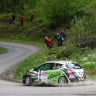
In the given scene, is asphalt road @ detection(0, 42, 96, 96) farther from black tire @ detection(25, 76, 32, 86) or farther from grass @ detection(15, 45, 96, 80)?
grass @ detection(15, 45, 96, 80)

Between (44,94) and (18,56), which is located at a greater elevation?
(18,56)

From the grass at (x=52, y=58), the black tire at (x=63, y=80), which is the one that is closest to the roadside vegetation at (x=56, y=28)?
the grass at (x=52, y=58)

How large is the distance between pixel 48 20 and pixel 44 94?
3601 cm

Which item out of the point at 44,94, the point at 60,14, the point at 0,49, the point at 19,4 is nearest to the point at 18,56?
the point at 0,49

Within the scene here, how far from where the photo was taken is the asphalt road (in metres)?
17.2

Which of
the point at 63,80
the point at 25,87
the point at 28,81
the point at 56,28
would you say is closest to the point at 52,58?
the point at 28,81

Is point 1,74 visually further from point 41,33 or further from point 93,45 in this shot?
point 41,33

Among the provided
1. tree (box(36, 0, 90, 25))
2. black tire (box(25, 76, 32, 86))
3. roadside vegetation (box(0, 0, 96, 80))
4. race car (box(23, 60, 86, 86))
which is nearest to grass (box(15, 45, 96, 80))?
roadside vegetation (box(0, 0, 96, 80))

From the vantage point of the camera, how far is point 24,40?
5378cm

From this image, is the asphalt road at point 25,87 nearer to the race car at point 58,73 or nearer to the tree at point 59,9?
the race car at point 58,73

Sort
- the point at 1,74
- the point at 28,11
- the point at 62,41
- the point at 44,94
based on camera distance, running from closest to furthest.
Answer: the point at 44,94, the point at 1,74, the point at 62,41, the point at 28,11

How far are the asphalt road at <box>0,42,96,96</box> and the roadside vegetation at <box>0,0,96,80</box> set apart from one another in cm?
215

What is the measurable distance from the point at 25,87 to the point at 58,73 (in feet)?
6.37

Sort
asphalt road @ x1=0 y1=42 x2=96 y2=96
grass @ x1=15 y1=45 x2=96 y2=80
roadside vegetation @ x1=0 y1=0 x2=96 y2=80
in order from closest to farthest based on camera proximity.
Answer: asphalt road @ x1=0 y1=42 x2=96 y2=96, grass @ x1=15 y1=45 x2=96 y2=80, roadside vegetation @ x1=0 y1=0 x2=96 y2=80
